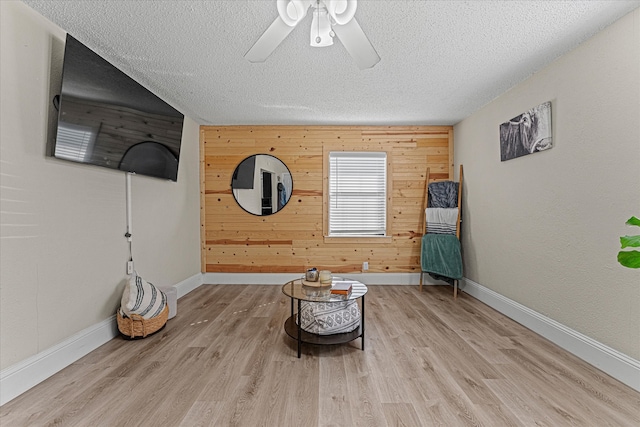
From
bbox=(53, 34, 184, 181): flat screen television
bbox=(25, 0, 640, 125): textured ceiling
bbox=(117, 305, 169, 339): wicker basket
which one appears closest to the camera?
bbox=(25, 0, 640, 125): textured ceiling

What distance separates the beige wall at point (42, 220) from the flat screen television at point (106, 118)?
157 millimetres

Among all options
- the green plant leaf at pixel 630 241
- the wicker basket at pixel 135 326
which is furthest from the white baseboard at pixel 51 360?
the green plant leaf at pixel 630 241

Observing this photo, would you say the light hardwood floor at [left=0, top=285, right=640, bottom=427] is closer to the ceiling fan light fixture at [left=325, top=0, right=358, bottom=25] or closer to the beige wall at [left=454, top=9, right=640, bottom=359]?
the beige wall at [left=454, top=9, right=640, bottom=359]

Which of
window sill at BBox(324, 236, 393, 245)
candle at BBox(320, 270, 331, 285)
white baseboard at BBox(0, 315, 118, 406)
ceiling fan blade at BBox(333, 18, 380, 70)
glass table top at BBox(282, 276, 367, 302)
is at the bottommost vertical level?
white baseboard at BBox(0, 315, 118, 406)

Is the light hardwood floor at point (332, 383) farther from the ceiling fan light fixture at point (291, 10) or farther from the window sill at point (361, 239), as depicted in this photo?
the ceiling fan light fixture at point (291, 10)

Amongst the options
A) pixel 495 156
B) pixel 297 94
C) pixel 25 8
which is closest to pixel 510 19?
pixel 495 156

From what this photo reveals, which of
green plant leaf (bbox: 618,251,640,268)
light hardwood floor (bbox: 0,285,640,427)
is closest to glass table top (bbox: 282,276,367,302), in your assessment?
light hardwood floor (bbox: 0,285,640,427)

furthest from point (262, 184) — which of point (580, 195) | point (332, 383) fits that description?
point (580, 195)

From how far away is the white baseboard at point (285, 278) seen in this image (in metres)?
4.36

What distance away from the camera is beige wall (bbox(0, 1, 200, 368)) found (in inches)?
69.3

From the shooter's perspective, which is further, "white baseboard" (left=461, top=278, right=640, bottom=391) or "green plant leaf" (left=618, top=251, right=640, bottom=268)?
"white baseboard" (left=461, top=278, right=640, bottom=391)

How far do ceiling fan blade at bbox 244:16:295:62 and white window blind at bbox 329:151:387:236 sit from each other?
2.76 metres

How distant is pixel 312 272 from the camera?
8.49ft

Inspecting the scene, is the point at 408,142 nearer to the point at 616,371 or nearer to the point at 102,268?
the point at 616,371
